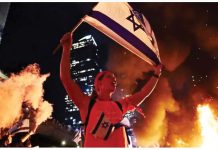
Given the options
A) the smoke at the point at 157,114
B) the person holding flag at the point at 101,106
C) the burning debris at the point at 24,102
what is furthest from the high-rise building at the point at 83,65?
the smoke at the point at 157,114

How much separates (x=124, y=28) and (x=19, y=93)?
69.5 inches

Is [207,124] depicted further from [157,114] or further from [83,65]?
[83,65]

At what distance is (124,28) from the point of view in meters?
3.51

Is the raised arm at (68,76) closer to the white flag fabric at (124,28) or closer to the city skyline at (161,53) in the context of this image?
the white flag fabric at (124,28)

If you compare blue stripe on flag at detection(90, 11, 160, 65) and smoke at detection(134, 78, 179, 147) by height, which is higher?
blue stripe on flag at detection(90, 11, 160, 65)

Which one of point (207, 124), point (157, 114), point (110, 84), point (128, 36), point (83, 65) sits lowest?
point (207, 124)

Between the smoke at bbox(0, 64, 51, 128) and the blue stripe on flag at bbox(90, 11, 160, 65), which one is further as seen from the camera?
the smoke at bbox(0, 64, 51, 128)

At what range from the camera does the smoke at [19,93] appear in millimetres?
3875

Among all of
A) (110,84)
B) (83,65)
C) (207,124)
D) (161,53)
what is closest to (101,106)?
(110,84)

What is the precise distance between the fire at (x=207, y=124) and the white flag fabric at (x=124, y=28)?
961 millimetres

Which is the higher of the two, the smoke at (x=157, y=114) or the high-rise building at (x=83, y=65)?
the high-rise building at (x=83, y=65)

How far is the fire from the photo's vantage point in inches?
145

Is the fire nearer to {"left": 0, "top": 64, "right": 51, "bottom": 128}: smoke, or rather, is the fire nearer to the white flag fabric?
the white flag fabric

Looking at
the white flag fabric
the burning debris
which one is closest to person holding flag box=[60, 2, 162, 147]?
the white flag fabric
